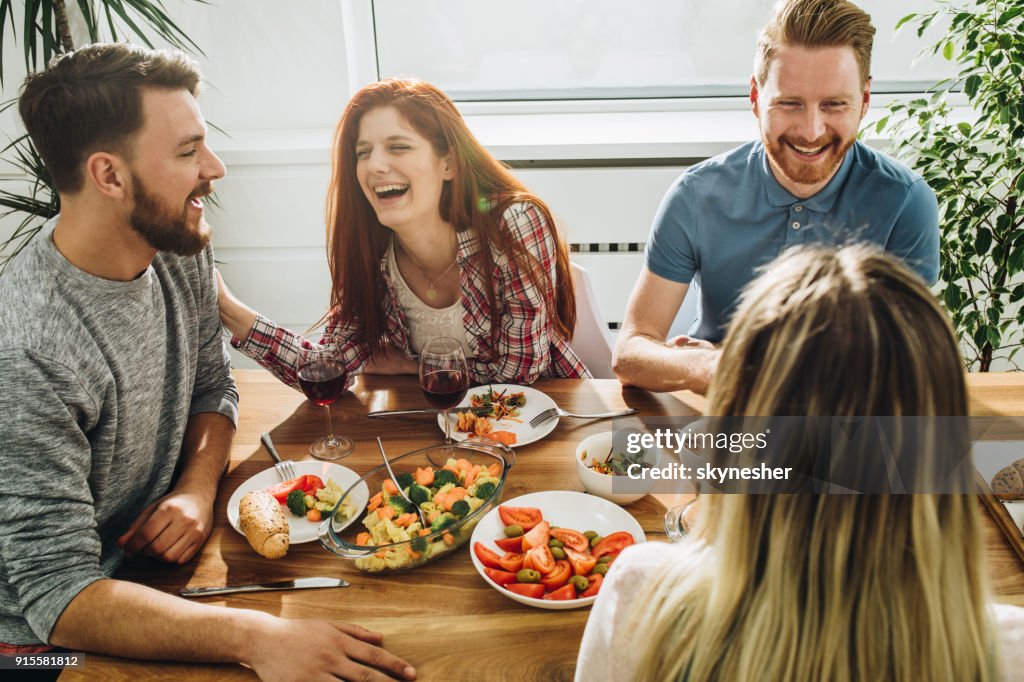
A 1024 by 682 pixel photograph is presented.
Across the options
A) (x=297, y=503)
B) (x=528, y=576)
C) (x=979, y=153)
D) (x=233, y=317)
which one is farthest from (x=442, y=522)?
(x=979, y=153)

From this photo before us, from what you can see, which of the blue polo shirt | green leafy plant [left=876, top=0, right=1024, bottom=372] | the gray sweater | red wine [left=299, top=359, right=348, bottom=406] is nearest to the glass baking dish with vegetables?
red wine [left=299, top=359, right=348, bottom=406]

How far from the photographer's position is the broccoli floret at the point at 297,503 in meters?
1.07

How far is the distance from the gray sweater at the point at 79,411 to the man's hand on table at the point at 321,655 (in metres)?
0.29

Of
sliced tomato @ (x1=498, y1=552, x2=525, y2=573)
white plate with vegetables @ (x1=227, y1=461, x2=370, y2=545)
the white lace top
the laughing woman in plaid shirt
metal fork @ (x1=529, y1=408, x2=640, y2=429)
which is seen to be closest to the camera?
sliced tomato @ (x1=498, y1=552, x2=525, y2=573)

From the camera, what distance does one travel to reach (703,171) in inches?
69.9

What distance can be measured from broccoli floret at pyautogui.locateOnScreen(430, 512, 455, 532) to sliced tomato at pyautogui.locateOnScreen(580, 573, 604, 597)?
196 millimetres

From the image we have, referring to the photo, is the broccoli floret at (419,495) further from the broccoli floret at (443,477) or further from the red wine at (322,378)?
the red wine at (322,378)

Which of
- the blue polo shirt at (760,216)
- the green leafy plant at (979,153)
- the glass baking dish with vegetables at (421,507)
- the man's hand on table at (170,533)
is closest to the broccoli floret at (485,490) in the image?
the glass baking dish with vegetables at (421,507)

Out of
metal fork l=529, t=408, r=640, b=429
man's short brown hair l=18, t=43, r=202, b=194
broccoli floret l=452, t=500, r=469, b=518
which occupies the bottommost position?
metal fork l=529, t=408, r=640, b=429

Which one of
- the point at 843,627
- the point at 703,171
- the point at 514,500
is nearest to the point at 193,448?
the point at 514,500

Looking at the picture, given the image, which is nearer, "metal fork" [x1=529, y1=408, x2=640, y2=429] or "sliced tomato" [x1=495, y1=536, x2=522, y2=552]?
"sliced tomato" [x1=495, y1=536, x2=522, y2=552]

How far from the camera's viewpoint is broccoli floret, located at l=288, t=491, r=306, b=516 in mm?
1067

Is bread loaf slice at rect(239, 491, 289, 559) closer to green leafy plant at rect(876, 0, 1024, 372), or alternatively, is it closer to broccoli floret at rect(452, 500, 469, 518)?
broccoli floret at rect(452, 500, 469, 518)

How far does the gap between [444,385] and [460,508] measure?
26 cm
